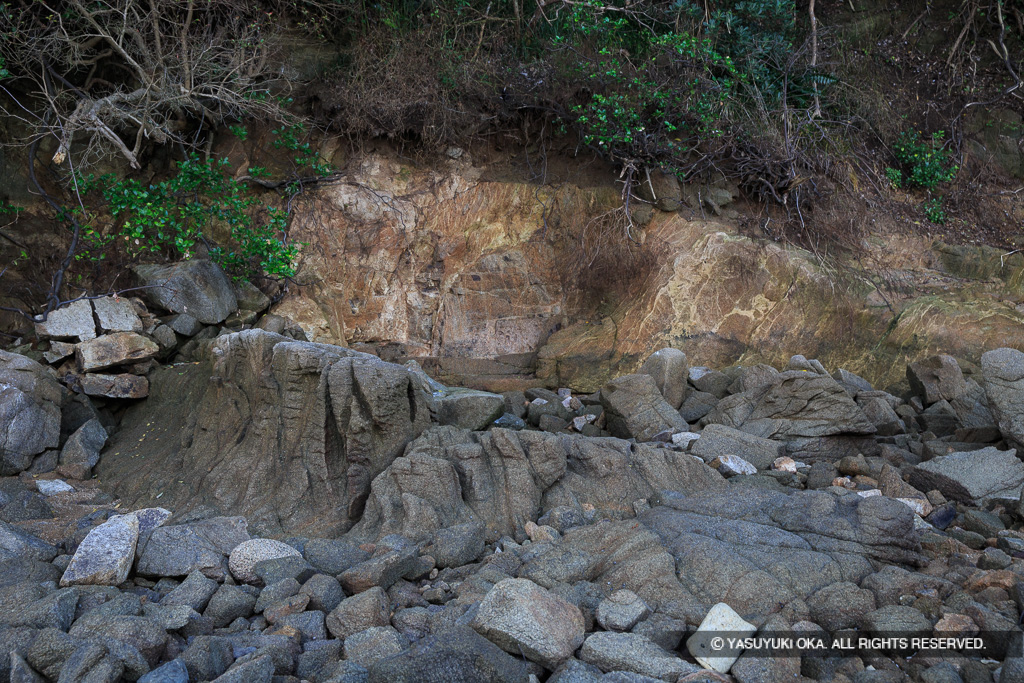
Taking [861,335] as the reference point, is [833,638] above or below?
above

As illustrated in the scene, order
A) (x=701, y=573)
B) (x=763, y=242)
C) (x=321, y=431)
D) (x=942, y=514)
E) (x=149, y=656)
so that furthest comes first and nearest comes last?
(x=763, y=242)
(x=321, y=431)
(x=942, y=514)
(x=701, y=573)
(x=149, y=656)

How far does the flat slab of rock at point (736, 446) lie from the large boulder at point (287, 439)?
2122 mm

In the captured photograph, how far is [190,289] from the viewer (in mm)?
7129

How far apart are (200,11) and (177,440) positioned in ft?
16.7

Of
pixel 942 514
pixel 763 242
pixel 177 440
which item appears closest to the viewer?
pixel 942 514

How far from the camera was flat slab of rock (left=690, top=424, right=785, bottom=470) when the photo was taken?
541 centimetres

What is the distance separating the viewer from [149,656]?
3.03 meters

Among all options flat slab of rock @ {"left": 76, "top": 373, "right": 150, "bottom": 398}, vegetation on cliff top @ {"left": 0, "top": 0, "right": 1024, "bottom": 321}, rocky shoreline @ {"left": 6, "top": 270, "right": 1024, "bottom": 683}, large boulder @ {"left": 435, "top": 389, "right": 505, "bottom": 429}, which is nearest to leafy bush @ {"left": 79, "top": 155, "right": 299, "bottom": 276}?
vegetation on cliff top @ {"left": 0, "top": 0, "right": 1024, "bottom": 321}

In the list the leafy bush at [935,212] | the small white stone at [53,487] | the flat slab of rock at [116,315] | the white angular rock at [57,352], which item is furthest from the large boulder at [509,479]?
the leafy bush at [935,212]

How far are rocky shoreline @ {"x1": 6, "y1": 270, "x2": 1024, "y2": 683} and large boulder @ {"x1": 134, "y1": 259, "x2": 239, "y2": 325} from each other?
536mm

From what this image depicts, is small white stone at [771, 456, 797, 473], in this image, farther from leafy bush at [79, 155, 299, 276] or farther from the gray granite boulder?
the gray granite boulder

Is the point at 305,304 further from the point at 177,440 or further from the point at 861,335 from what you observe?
the point at 861,335

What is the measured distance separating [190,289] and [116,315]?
714 mm

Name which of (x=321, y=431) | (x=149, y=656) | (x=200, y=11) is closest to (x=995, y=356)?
(x=321, y=431)
